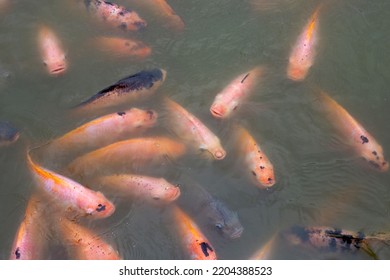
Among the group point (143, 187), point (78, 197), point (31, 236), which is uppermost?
point (143, 187)

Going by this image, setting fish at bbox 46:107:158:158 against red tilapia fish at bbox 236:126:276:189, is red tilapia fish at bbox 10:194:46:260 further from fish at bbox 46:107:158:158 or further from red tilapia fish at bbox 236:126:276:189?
red tilapia fish at bbox 236:126:276:189

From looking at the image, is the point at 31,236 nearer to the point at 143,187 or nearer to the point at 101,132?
the point at 143,187

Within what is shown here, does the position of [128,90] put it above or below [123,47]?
below

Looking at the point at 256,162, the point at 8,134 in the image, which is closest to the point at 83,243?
the point at 8,134

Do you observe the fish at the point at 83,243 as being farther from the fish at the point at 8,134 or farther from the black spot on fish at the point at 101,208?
the fish at the point at 8,134

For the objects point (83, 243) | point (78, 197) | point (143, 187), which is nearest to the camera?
point (83, 243)

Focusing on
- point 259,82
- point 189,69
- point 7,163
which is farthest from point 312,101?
point 7,163

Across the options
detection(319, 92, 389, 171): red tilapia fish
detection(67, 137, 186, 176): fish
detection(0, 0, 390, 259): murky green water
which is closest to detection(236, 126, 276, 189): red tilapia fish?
detection(0, 0, 390, 259): murky green water
